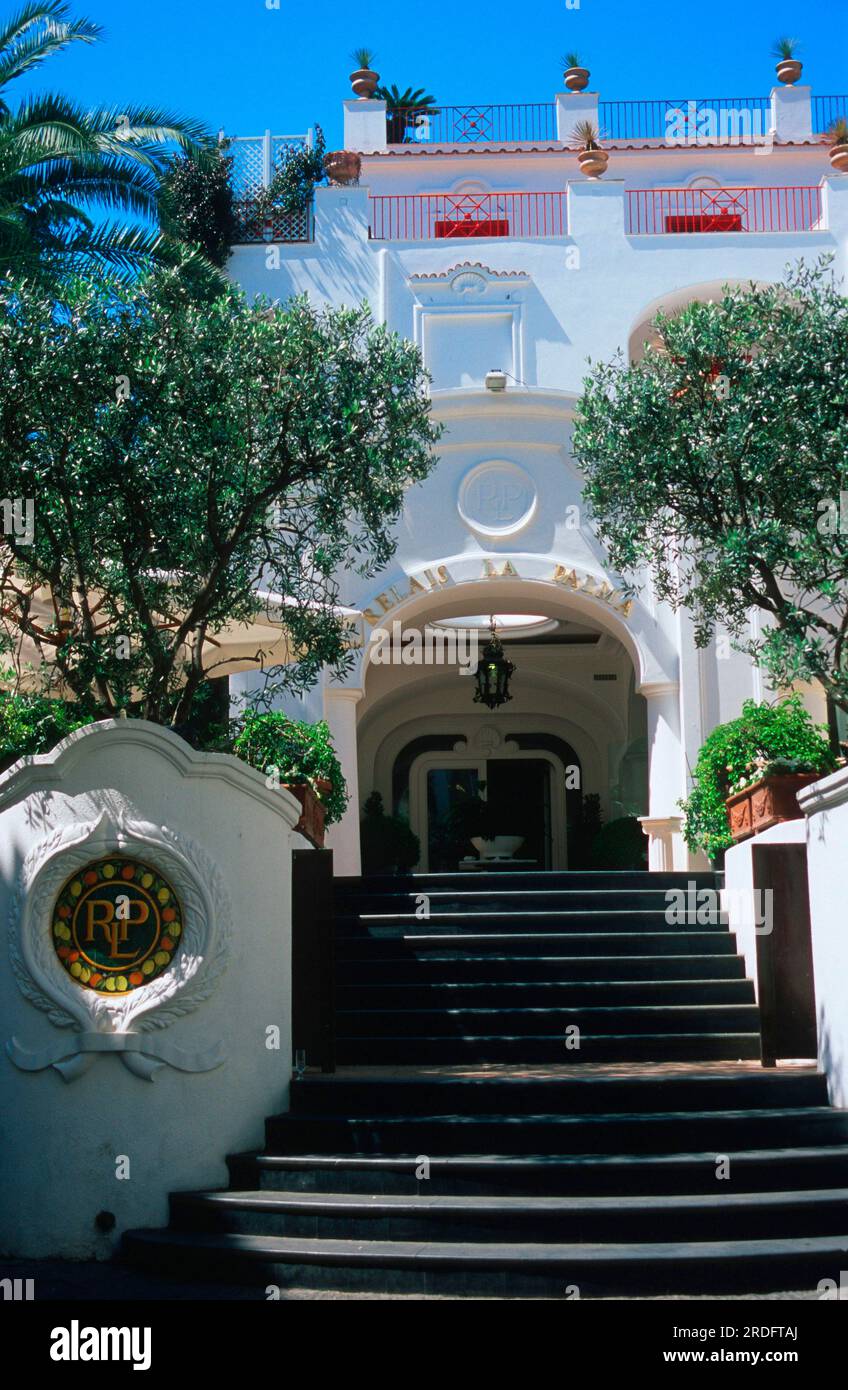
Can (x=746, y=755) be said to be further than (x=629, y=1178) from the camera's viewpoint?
Yes

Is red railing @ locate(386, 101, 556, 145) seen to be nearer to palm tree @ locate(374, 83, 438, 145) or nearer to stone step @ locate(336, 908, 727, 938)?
palm tree @ locate(374, 83, 438, 145)

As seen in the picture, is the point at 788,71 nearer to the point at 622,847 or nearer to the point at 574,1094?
the point at 622,847

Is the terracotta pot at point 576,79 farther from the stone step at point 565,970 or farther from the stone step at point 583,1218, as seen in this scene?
the stone step at point 583,1218

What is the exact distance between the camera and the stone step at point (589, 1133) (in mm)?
7402

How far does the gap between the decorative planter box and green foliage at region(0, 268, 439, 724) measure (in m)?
1.96

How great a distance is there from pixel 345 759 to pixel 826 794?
799cm

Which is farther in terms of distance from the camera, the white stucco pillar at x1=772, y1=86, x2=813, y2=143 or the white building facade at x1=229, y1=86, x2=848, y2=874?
the white stucco pillar at x1=772, y1=86, x2=813, y2=143

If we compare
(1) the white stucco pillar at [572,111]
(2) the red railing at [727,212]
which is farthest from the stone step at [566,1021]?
(1) the white stucco pillar at [572,111]

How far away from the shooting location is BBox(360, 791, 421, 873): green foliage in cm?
1939

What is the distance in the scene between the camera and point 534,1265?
6445mm

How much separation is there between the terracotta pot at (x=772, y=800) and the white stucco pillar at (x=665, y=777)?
13.1ft

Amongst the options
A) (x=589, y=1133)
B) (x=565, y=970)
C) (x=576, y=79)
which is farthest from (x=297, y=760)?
(x=576, y=79)

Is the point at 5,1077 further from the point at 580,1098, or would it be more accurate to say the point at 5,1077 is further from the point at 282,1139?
the point at 580,1098

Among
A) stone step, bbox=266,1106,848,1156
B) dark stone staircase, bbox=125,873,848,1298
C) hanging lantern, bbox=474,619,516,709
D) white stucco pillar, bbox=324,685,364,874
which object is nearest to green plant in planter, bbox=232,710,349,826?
white stucco pillar, bbox=324,685,364,874
